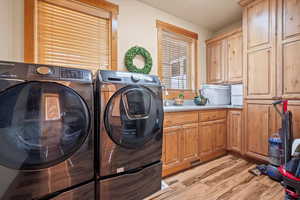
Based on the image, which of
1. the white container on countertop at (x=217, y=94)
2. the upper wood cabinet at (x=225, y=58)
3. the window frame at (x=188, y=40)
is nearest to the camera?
the window frame at (x=188, y=40)

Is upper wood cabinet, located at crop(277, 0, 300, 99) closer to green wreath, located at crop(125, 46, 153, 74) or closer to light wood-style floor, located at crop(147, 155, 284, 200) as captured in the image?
light wood-style floor, located at crop(147, 155, 284, 200)

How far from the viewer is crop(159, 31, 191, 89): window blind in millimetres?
2549

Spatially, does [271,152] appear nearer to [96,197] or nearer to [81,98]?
[96,197]

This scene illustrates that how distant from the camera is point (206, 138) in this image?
7.20 feet

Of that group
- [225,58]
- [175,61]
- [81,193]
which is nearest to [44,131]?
[81,193]

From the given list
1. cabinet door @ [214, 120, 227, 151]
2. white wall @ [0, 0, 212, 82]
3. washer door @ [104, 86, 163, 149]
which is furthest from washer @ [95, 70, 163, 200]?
cabinet door @ [214, 120, 227, 151]

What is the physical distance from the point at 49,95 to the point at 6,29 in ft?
3.83

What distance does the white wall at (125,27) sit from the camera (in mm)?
1420

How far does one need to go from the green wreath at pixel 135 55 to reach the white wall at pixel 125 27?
80mm

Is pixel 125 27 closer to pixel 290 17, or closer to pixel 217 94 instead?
pixel 217 94

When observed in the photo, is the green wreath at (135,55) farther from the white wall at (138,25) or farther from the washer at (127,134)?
the washer at (127,134)

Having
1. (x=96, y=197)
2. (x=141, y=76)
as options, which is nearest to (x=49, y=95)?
(x=141, y=76)

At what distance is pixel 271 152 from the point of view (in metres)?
1.84

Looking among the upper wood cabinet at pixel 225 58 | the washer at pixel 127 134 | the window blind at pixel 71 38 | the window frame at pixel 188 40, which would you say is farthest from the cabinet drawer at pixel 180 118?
the upper wood cabinet at pixel 225 58
